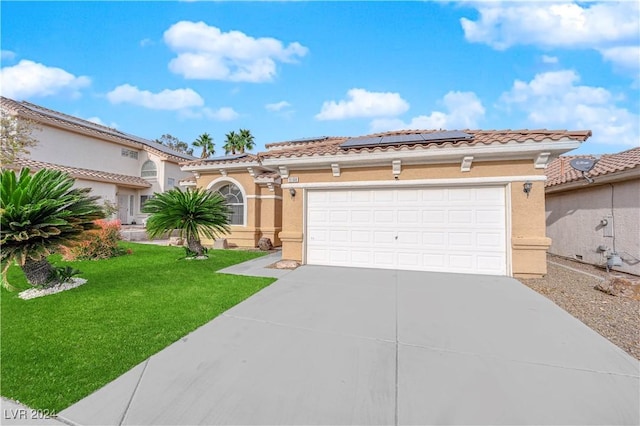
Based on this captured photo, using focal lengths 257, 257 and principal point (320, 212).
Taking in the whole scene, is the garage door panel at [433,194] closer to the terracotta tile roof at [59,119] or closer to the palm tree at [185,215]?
the palm tree at [185,215]

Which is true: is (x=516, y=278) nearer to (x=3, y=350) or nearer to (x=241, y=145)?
(x=3, y=350)

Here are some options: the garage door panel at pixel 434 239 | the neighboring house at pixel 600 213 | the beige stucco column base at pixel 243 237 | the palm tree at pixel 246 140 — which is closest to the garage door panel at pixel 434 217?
the garage door panel at pixel 434 239

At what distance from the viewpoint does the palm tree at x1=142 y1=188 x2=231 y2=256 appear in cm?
862

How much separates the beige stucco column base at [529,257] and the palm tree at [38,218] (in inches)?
386

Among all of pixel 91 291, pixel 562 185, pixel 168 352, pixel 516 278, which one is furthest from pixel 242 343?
pixel 562 185

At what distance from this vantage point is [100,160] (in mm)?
19109

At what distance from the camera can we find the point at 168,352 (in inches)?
121

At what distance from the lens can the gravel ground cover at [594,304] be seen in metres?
3.61

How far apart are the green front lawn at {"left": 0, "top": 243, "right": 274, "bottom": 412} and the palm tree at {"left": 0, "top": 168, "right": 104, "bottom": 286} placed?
0.82 m

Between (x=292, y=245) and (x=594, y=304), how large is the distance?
697cm

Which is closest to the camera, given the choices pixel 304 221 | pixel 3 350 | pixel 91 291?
pixel 3 350

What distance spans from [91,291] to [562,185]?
46.4 feet

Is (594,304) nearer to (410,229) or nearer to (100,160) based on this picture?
(410,229)

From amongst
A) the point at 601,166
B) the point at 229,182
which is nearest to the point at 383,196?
the point at 601,166
